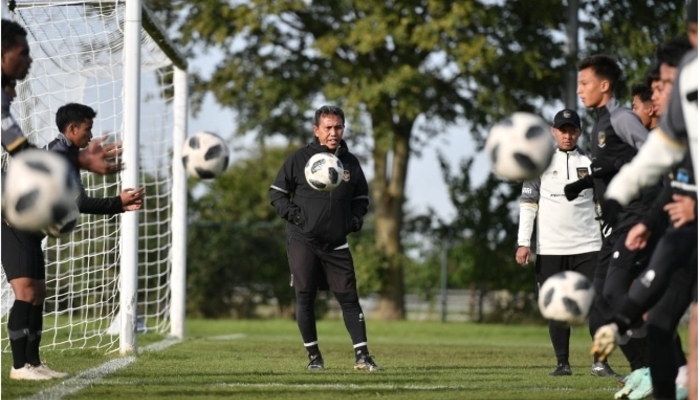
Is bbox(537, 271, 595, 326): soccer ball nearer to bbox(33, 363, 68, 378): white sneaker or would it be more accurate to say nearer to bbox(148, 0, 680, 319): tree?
bbox(33, 363, 68, 378): white sneaker

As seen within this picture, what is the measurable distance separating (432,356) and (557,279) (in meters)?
5.26

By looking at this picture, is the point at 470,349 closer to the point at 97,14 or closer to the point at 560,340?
the point at 560,340

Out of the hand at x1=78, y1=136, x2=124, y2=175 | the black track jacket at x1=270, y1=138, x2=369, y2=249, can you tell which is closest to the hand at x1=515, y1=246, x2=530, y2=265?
the black track jacket at x1=270, y1=138, x2=369, y2=249

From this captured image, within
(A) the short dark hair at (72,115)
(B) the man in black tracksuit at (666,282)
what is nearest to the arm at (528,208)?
(B) the man in black tracksuit at (666,282)

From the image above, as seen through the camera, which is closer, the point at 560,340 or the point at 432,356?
the point at 560,340

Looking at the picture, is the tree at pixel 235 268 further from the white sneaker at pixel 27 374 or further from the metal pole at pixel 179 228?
the white sneaker at pixel 27 374

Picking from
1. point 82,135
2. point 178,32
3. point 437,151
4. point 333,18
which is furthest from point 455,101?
point 82,135

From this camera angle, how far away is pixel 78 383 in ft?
27.0

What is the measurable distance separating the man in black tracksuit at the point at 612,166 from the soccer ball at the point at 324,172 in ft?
7.03

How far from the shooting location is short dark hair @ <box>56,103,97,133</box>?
28.7ft

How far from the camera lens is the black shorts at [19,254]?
8430 millimetres

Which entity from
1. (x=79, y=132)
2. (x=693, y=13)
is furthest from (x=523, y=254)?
(x=693, y=13)

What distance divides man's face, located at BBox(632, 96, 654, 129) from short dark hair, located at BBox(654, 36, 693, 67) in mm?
1437

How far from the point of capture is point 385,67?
26.5m
